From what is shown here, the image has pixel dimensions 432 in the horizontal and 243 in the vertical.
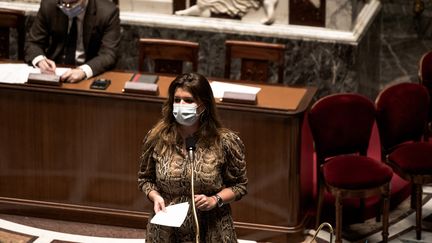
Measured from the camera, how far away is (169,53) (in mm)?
7172

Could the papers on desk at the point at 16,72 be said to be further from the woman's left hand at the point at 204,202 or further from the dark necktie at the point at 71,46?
the woman's left hand at the point at 204,202

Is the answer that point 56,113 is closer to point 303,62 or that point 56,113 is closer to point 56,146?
point 56,146

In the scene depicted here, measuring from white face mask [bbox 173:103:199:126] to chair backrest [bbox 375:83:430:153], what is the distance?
8.16ft

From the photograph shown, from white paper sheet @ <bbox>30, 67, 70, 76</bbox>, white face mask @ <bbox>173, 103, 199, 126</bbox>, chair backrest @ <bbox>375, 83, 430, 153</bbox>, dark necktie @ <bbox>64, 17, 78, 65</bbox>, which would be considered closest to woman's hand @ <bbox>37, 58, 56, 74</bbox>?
white paper sheet @ <bbox>30, 67, 70, 76</bbox>

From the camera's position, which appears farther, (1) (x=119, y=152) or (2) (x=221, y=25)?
(2) (x=221, y=25)

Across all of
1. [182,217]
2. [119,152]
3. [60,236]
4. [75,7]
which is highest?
[75,7]

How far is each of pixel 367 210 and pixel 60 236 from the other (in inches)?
82.5

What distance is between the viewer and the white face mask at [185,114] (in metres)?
4.39

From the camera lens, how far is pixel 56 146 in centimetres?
660

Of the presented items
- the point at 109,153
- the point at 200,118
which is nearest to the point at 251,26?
the point at 109,153

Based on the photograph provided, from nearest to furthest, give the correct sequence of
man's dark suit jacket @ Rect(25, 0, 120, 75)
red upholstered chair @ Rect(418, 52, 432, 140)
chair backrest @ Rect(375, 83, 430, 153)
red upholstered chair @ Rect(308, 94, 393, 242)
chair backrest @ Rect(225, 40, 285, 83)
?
red upholstered chair @ Rect(308, 94, 393, 242)
chair backrest @ Rect(375, 83, 430, 153)
man's dark suit jacket @ Rect(25, 0, 120, 75)
chair backrest @ Rect(225, 40, 285, 83)
red upholstered chair @ Rect(418, 52, 432, 140)

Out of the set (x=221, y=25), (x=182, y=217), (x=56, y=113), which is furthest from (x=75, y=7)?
(x=182, y=217)

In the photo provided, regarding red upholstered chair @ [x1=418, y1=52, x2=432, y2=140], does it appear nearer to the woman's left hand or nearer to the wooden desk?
the wooden desk

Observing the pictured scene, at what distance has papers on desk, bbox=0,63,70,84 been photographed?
6.64m
